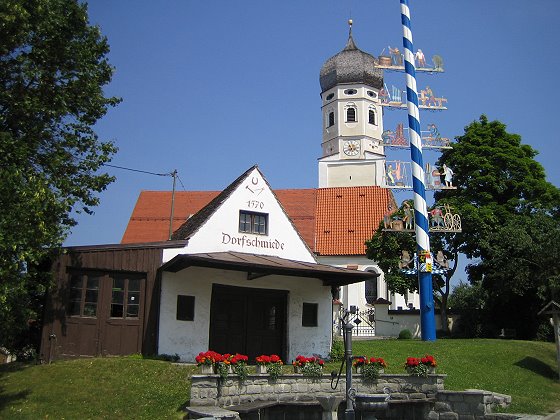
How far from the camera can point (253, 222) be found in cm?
2120

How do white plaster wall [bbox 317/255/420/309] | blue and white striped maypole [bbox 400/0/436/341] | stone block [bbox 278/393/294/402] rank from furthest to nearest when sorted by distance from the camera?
white plaster wall [bbox 317/255/420/309]
blue and white striped maypole [bbox 400/0/436/341]
stone block [bbox 278/393/294/402]

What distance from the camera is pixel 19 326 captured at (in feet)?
50.1

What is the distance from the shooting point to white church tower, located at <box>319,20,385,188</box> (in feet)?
175

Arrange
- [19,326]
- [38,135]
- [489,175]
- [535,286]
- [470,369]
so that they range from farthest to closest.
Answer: [489,175] → [535,286] → [470,369] → [38,135] → [19,326]

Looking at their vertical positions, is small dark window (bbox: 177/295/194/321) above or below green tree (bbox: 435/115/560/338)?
below

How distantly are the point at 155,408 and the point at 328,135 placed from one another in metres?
44.2

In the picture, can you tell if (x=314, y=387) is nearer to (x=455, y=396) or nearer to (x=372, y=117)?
(x=455, y=396)

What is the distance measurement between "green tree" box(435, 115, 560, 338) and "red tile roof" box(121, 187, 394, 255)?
39.0ft

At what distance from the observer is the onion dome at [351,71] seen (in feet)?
179

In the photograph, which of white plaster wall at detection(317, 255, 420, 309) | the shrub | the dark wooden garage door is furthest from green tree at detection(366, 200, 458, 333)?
the dark wooden garage door

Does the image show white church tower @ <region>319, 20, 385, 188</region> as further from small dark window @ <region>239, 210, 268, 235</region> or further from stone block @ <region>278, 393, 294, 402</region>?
stone block @ <region>278, 393, 294, 402</region>

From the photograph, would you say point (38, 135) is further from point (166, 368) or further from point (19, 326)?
point (166, 368)

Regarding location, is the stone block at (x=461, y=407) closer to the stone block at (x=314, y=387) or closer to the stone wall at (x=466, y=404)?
the stone wall at (x=466, y=404)

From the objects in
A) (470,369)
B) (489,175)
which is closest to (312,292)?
(470,369)
